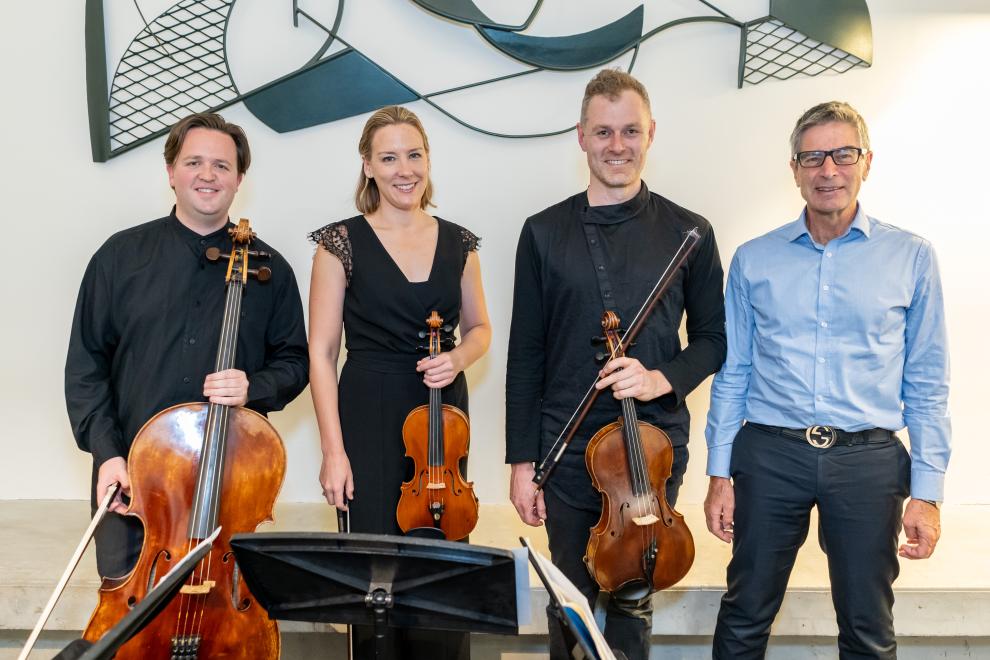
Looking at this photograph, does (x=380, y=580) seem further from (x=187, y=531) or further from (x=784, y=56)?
(x=784, y=56)

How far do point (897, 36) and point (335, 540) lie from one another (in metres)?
2.87

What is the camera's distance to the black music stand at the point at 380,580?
1.28m

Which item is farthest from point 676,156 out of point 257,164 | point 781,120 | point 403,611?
point 403,611

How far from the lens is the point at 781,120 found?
3.11m

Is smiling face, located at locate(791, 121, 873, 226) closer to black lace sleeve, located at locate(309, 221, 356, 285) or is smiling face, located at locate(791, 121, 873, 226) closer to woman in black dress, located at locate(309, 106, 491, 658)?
woman in black dress, located at locate(309, 106, 491, 658)

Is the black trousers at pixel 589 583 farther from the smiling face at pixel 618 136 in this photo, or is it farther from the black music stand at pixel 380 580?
the smiling face at pixel 618 136

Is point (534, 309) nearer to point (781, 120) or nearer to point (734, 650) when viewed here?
point (734, 650)

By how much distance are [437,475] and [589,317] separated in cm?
50

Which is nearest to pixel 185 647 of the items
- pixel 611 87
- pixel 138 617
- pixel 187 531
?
pixel 187 531

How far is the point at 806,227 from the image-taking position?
1884mm

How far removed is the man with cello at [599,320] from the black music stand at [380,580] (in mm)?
571

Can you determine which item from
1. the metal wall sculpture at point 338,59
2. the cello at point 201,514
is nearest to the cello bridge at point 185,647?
the cello at point 201,514

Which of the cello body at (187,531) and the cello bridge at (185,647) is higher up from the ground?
the cello body at (187,531)

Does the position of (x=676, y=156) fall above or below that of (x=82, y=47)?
below
